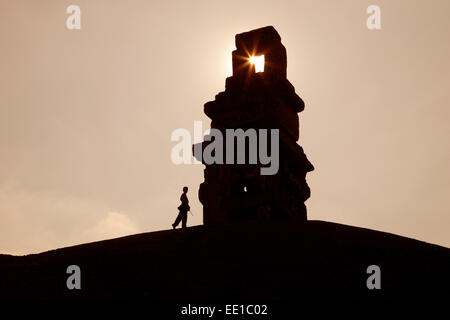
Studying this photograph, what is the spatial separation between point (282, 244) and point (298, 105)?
9030 mm

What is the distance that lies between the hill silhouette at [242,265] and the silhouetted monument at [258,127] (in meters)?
4.74

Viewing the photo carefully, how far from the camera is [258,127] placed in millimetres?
20672

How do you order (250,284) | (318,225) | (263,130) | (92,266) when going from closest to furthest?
(250,284) < (92,266) < (318,225) < (263,130)

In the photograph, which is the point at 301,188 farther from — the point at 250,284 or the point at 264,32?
the point at 250,284

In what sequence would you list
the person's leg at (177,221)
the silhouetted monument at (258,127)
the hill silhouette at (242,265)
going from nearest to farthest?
the hill silhouette at (242,265), the person's leg at (177,221), the silhouetted monument at (258,127)

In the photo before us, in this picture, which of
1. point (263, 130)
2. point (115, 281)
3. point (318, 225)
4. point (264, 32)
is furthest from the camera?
point (264, 32)

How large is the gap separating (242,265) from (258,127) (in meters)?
8.83

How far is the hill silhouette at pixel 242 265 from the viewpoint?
1116cm

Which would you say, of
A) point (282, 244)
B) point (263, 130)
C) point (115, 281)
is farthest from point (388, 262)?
point (263, 130)

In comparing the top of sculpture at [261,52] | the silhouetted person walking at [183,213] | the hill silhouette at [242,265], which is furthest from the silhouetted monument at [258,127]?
the hill silhouette at [242,265]

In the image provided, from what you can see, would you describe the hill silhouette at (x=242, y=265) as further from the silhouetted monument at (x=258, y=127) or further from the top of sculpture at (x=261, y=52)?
the top of sculpture at (x=261, y=52)

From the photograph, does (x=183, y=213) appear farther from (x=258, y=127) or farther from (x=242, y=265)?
(x=242, y=265)

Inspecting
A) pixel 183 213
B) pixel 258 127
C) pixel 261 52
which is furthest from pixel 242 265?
pixel 261 52
